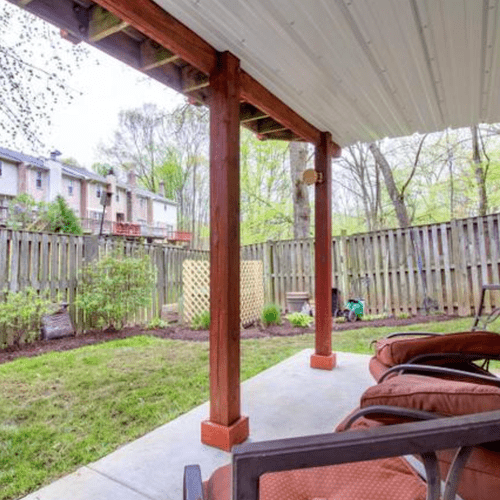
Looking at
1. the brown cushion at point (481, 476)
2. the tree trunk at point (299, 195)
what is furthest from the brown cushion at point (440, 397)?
the tree trunk at point (299, 195)

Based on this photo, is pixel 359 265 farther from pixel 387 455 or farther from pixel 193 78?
pixel 387 455

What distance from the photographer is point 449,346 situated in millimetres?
1932

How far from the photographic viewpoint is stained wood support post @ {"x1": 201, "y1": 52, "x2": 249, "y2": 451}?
209 cm

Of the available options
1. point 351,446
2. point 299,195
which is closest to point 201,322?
point 299,195

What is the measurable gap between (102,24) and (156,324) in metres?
5.19

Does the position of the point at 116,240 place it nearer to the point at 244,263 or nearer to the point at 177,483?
the point at 244,263

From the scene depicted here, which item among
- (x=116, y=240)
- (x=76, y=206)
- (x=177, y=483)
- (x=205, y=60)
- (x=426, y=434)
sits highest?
(x=76, y=206)

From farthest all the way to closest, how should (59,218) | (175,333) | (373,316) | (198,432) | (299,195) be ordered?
(59,218) → (299,195) → (373,316) → (175,333) → (198,432)

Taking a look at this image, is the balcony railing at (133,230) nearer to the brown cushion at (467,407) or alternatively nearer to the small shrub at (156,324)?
the small shrub at (156,324)

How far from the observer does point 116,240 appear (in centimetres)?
626

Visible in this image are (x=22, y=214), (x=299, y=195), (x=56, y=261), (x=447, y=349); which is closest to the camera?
(x=447, y=349)

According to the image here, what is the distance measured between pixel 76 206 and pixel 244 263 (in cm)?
1679

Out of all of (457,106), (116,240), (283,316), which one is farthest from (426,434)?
(283,316)

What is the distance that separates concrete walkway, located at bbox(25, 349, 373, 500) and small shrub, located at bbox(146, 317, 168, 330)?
317 centimetres
